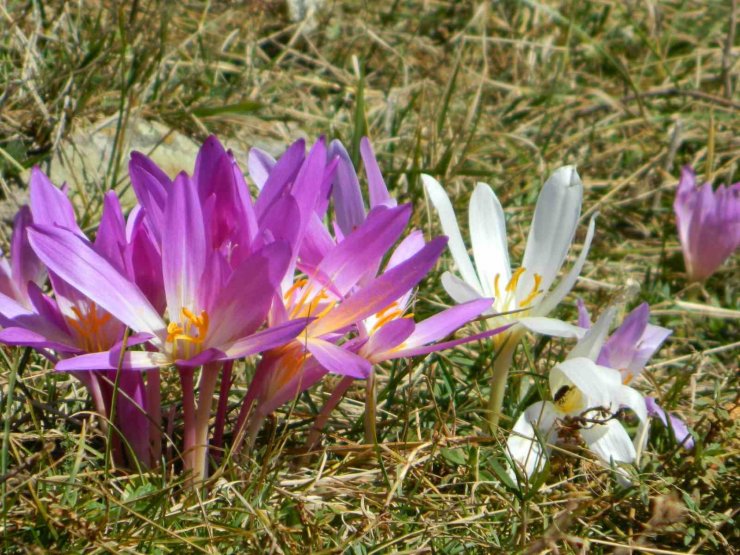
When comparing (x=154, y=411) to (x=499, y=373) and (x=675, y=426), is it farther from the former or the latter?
(x=675, y=426)

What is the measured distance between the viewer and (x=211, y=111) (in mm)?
2881

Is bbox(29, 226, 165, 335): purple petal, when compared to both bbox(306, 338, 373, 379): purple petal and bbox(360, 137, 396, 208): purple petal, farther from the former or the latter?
bbox(360, 137, 396, 208): purple petal

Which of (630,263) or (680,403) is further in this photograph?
(630,263)

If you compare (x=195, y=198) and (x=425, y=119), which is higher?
(x=195, y=198)

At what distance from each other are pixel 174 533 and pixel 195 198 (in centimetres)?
47

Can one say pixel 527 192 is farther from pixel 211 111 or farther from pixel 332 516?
pixel 332 516

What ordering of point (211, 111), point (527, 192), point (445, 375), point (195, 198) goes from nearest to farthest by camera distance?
point (195, 198), point (445, 375), point (211, 111), point (527, 192)

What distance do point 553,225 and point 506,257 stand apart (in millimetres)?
107

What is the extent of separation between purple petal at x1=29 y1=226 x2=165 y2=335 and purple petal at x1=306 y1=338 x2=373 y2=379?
22cm

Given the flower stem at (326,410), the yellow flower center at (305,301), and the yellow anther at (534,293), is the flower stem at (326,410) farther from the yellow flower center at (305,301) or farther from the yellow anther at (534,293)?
the yellow anther at (534,293)

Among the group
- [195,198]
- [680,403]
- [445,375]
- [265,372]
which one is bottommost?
[680,403]

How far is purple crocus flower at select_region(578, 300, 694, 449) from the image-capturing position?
1.74 meters

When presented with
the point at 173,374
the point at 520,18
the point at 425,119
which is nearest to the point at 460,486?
the point at 173,374

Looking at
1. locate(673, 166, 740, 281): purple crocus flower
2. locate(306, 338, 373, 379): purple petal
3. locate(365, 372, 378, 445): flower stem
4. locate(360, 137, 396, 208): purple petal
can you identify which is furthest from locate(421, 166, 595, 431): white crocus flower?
locate(673, 166, 740, 281): purple crocus flower
